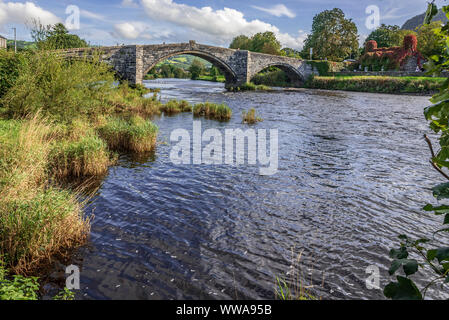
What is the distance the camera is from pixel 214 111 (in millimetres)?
22500

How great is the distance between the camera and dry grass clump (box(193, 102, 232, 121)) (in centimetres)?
2194

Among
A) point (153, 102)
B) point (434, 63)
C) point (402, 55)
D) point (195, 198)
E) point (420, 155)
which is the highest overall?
point (402, 55)

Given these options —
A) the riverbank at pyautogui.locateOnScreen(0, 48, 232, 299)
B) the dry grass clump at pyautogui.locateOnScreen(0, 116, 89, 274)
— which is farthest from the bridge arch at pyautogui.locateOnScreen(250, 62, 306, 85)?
the dry grass clump at pyautogui.locateOnScreen(0, 116, 89, 274)

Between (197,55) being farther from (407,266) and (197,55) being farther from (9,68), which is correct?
(407,266)

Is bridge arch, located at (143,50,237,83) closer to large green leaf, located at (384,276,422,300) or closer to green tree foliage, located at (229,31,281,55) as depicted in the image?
green tree foliage, located at (229,31,281,55)

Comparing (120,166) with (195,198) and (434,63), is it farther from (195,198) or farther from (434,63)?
(434,63)

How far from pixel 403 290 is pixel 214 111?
21118mm

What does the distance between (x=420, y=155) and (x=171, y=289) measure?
13.1m

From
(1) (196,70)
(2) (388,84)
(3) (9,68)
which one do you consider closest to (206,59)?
(2) (388,84)

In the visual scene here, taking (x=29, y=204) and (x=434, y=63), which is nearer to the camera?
(x=434, y=63)

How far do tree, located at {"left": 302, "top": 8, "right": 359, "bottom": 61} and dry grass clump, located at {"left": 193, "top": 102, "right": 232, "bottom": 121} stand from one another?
210ft

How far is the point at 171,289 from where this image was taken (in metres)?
4.93

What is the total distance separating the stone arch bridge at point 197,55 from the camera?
37.3m

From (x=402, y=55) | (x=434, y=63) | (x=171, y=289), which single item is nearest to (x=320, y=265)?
(x=171, y=289)
